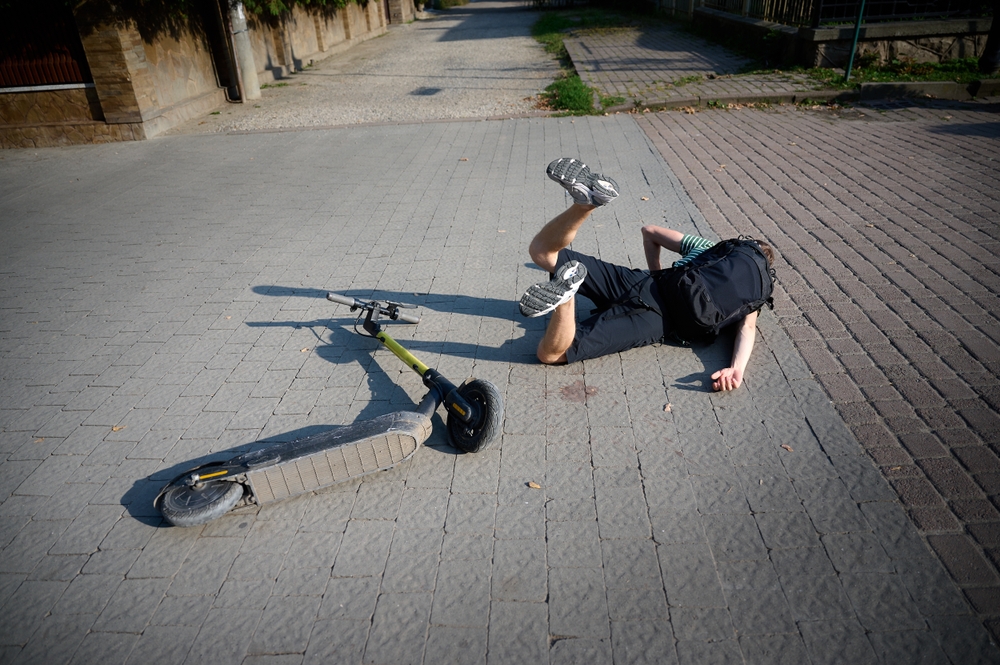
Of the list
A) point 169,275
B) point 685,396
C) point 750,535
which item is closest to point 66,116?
point 169,275

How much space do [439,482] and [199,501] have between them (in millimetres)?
1165

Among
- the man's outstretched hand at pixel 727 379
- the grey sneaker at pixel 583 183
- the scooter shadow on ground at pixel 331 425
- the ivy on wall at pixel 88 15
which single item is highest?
the ivy on wall at pixel 88 15

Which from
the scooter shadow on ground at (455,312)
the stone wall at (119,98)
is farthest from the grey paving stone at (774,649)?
the stone wall at (119,98)

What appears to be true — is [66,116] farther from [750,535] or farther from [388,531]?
[750,535]

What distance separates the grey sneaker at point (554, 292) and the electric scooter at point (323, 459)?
513mm

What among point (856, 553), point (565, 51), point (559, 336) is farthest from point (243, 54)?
point (856, 553)

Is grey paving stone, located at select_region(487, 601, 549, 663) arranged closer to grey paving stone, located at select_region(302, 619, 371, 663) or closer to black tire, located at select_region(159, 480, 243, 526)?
grey paving stone, located at select_region(302, 619, 371, 663)

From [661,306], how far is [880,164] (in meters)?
5.45

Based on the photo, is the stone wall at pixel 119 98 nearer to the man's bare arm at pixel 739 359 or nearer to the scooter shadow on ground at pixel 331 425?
the scooter shadow on ground at pixel 331 425

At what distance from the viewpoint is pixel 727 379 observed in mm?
3783

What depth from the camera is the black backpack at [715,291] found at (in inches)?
155

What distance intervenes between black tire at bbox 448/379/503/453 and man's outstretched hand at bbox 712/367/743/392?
1374 mm

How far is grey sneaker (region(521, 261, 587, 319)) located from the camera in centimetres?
352

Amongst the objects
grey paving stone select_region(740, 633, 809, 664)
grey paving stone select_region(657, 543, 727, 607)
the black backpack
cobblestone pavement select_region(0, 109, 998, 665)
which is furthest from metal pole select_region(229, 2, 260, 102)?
grey paving stone select_region(740, 633, 809, 664)
